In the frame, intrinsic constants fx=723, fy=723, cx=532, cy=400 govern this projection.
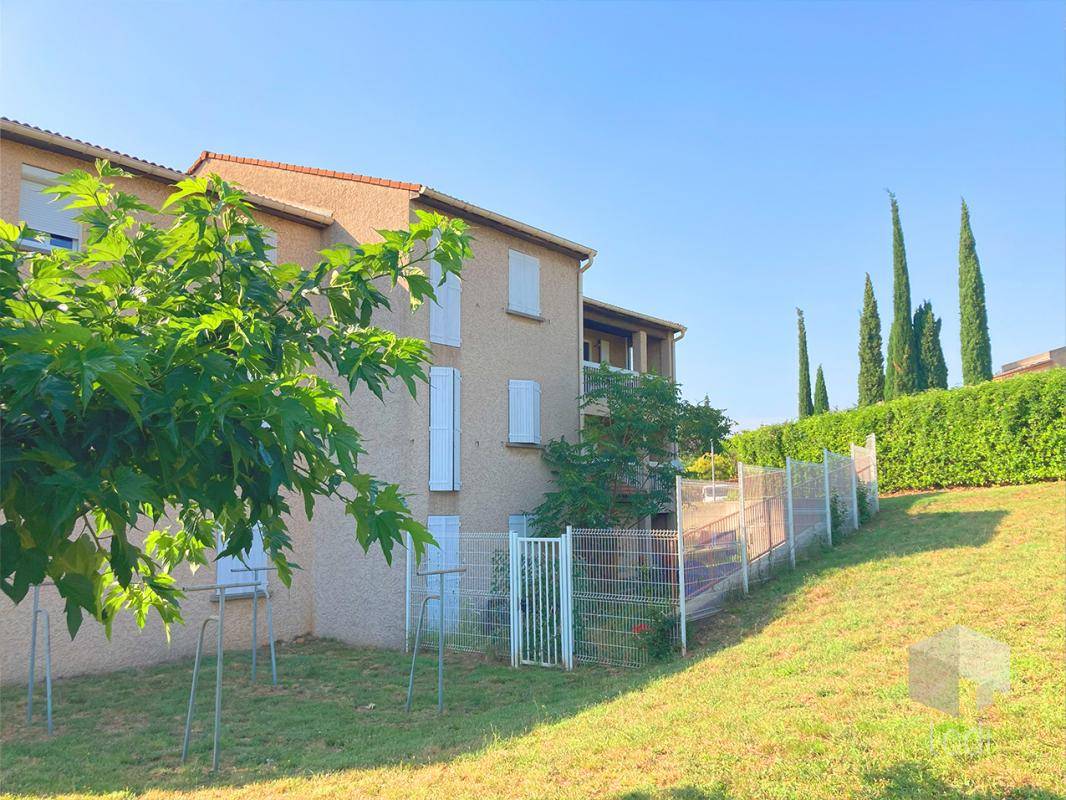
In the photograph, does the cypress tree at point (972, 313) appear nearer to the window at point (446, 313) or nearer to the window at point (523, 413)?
the window at point (523, 413)

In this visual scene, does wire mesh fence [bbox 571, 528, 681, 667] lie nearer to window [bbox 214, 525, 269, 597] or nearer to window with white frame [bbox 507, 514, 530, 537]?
window with white frame [bbox 507, 514, 530, 537]

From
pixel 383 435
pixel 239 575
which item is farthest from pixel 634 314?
pixel 239 575

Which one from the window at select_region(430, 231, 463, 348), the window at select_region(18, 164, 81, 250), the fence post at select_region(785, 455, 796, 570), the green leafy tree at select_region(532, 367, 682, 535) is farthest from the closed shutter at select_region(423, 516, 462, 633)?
the window at select_region(18, 164, 81, 250)

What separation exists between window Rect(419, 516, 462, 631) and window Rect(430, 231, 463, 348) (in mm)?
3265

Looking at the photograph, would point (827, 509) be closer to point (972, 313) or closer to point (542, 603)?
point (542, 603)

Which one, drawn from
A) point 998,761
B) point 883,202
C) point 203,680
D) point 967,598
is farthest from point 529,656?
point 883,202

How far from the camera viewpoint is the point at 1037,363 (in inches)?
1335

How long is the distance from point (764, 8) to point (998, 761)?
8377 mm

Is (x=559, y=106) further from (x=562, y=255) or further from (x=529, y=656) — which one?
(x=529, y=656)

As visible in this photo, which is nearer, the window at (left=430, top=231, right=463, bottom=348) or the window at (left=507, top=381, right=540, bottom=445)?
the window at (left=430, top=231, right=463, bottom=348)

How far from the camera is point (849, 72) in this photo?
34.2 ft

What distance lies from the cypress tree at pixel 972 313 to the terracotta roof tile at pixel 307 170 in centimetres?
2186

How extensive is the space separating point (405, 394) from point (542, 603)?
452 centimetres

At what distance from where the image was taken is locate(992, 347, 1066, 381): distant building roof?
33.0 meters
